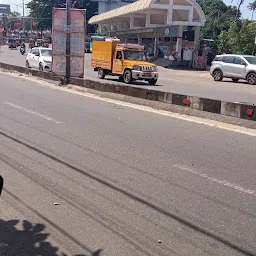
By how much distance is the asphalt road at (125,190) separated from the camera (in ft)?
13.0

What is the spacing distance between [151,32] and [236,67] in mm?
21872

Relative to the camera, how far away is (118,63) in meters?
22.9

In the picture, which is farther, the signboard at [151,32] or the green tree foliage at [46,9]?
the green tree foliage at [46,9]

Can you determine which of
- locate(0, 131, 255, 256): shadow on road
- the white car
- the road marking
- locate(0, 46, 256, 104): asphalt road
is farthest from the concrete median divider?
the white car

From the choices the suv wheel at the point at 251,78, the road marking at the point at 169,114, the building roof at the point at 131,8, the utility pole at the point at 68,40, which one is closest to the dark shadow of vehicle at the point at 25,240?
the road marking at the point at 169,114

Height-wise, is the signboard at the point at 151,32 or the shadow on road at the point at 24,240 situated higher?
the signboard at the point at 151,32

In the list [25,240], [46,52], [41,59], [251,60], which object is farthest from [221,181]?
[46,52]

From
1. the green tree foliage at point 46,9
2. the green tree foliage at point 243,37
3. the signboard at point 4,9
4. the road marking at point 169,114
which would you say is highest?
the signboard at point 4,9

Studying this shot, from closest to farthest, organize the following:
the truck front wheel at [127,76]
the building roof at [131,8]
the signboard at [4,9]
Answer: the truck front wheel at [127,76]
the building roof at [131,8]
the signboard at [4,9]

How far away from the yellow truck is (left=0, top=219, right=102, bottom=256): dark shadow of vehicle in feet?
58.8

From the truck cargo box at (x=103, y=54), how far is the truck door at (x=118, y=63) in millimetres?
460

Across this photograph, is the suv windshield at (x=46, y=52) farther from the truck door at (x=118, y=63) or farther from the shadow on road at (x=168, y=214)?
the shadow on road at (x=168, y=214)

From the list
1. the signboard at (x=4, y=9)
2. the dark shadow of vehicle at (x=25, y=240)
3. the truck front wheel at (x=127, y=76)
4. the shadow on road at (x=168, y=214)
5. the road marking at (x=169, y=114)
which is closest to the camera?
the dark shadow of vehicle at (x=25, y=240)

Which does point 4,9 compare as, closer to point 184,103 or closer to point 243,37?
point 243,37
